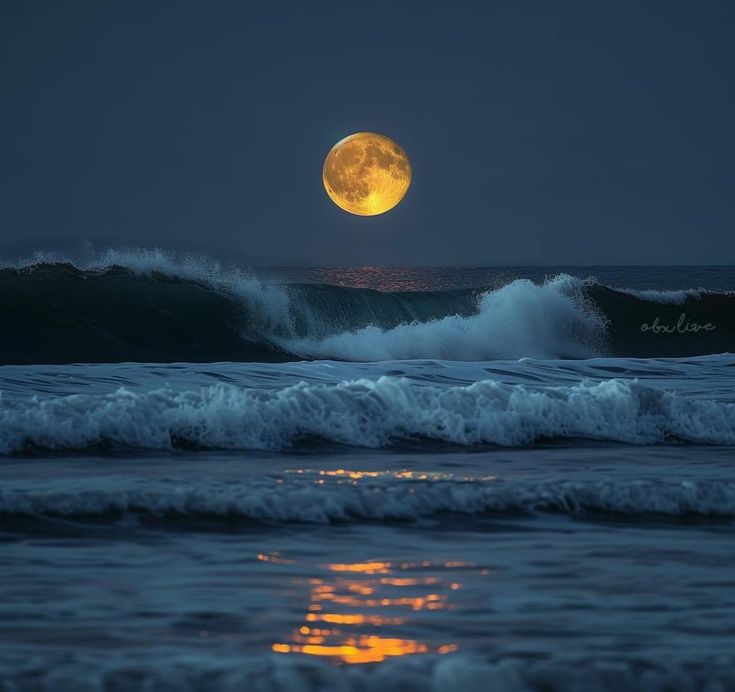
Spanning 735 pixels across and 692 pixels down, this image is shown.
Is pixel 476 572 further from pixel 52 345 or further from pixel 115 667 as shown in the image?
pixel 52 345

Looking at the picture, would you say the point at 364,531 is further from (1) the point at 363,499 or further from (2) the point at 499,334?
(2) the point at 499,334

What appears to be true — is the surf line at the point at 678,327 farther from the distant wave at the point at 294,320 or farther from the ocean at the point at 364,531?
the ocean at the point at 364,531

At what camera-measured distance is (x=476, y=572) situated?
439cm

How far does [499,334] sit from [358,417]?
48.2 feet

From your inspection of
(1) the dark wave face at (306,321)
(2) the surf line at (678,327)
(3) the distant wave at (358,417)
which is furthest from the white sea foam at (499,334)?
(3) the distant wave at (358,417)

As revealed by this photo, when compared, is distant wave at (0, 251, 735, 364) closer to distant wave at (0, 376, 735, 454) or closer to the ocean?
the ocean

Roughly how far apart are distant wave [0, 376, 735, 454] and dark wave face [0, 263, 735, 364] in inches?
376

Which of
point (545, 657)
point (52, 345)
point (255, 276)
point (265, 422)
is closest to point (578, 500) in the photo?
point (545, 657)

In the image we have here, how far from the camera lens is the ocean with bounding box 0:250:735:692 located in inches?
130

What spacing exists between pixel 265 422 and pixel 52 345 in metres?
10.7

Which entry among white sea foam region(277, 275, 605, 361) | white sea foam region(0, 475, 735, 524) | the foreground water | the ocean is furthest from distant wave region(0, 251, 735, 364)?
white sea foam region(0, 475, 735, 524)

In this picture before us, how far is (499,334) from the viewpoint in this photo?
22.8 m

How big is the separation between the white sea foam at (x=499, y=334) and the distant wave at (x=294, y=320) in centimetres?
3

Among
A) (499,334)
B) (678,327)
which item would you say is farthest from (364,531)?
(678,327)
